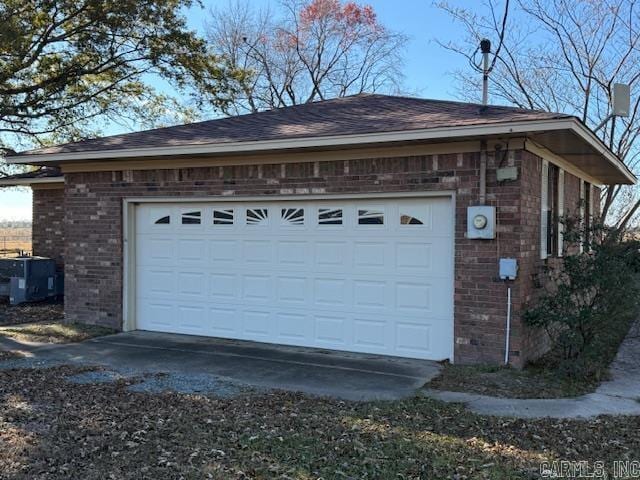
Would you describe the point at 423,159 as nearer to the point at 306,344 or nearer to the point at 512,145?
the point at 512,145

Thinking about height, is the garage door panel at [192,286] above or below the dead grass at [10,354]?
above

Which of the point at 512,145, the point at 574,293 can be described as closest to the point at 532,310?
the point at 574,293

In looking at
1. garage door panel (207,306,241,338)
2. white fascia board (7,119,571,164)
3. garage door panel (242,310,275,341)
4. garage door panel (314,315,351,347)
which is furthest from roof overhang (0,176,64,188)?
garage door panel (314,315,351,347)

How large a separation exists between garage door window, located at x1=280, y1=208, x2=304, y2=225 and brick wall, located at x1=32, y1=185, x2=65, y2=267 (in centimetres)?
783

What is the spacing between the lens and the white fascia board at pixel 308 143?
21.7 ft

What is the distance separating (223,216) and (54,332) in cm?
334

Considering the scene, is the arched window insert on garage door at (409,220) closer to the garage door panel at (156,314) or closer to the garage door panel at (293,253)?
the garage door panel at (293,253)

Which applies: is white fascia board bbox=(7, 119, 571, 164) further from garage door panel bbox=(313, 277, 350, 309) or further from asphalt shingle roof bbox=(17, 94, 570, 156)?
garage door panel bbox=(313, 277, 350, 309)

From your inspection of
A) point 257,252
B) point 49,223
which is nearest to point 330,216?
point 257,252

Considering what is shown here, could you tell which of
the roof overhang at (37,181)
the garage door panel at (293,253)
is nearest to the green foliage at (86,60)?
the roof overhang at (37,181)

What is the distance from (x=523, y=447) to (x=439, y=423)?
31.1 inches

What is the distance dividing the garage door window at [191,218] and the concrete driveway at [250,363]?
71.9 inches

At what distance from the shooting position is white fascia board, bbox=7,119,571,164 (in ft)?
21.7

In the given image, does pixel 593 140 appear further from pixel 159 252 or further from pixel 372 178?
pixel 159 252
